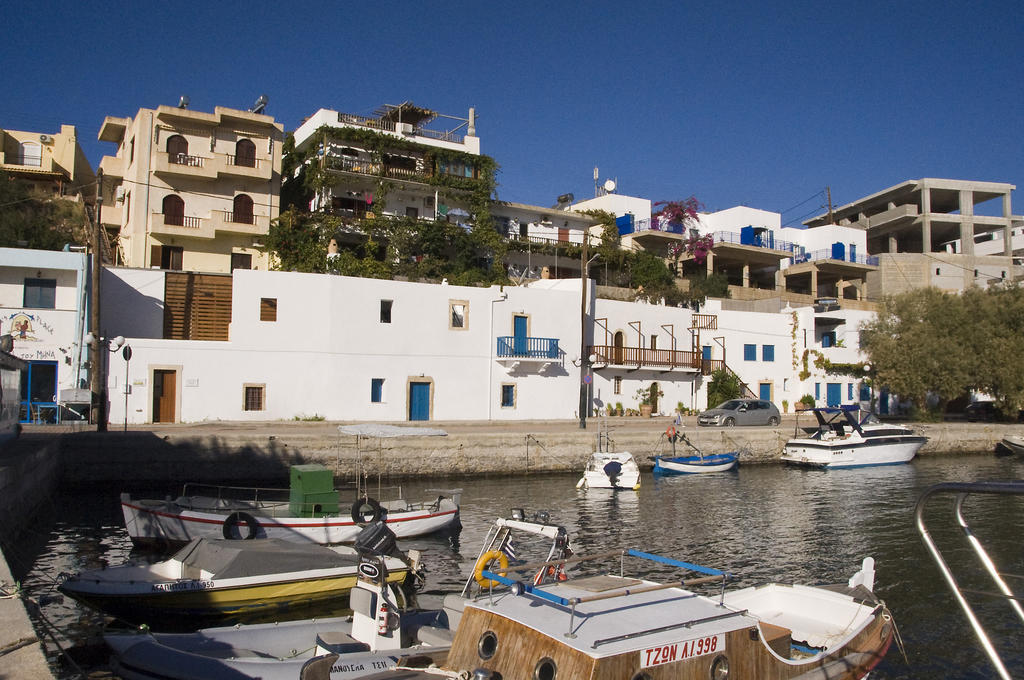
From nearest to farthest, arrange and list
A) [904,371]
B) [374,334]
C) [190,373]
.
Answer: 1. [190,373]
2. [374,334]
3. [904,371]

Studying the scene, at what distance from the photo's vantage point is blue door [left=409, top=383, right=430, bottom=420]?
33531 millimetres

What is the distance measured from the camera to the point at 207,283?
33031mm

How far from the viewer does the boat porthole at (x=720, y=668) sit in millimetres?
7352

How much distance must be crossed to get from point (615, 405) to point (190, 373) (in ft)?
65.4

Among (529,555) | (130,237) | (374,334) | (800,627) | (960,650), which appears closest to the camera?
(800,627)

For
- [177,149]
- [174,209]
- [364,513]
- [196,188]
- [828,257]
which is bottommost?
[364,513]

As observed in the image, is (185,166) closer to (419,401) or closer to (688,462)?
(419,401)

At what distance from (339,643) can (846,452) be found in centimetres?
2884

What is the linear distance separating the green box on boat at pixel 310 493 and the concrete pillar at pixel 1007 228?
6733 cm

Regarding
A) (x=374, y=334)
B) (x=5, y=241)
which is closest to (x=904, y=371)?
(x=374, y=334)

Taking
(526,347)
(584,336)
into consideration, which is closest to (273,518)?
(526,347)

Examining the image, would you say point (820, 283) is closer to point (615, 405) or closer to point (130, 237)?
point (615, 405)

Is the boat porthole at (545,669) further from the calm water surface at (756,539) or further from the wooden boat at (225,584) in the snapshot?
the calm water surface at (756,539)

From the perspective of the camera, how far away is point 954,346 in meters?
40.8
